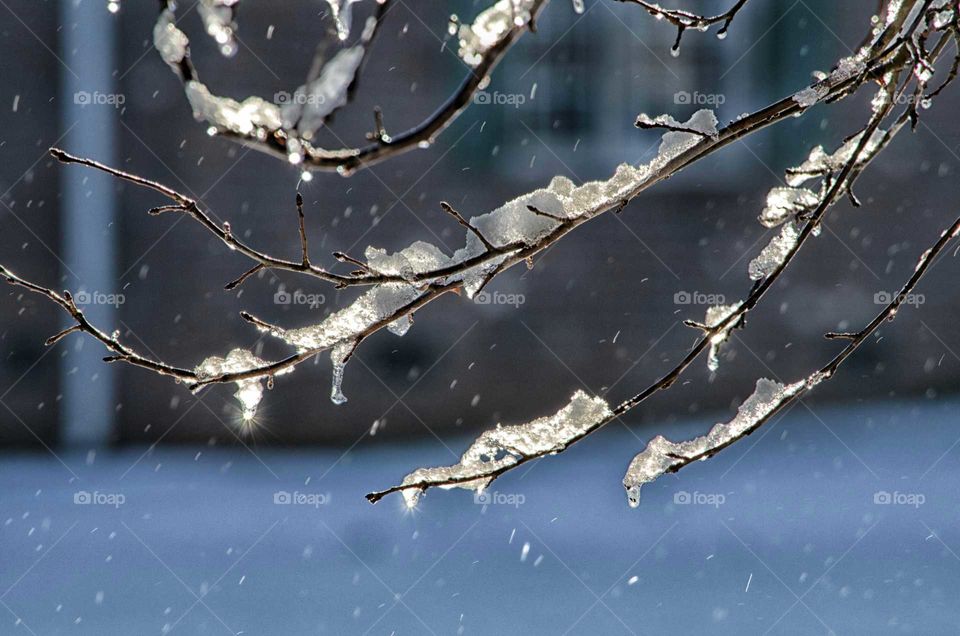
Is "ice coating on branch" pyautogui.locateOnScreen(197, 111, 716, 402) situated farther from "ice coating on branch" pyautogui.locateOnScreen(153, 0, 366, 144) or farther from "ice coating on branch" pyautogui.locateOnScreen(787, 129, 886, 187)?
"ice coating on branch" pyautogui.locateOnScreen(153, 0, 366, 144)

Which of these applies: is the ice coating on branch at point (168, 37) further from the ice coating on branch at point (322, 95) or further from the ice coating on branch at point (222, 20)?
the ice coating on branch at point (322, 95)

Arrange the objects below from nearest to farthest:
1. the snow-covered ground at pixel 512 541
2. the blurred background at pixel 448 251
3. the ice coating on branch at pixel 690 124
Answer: the ice coating on branch at pixel 690 124
the snow-covered ground at pixel 512 541
the blurred background at pixel 448 251

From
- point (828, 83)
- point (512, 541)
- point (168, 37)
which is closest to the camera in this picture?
point (168, 37)

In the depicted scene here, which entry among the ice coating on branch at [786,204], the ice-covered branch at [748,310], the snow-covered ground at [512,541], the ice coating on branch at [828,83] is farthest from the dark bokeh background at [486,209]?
the ice coating on branch at [828,83]

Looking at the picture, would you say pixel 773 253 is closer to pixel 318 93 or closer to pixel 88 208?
pixel 318 93

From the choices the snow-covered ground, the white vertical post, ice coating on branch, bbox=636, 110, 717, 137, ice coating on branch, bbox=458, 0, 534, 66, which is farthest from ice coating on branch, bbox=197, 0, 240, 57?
the white vertical post

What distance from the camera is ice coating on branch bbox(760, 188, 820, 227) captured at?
90.4 inches

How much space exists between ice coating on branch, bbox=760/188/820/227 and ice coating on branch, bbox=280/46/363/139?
4.25 ft

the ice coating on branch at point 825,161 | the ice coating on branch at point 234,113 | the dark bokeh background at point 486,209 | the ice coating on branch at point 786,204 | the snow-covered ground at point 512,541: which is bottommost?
the snow-covered ground at point 512,541

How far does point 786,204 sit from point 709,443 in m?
0.71

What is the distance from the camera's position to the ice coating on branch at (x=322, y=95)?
142 centimetres

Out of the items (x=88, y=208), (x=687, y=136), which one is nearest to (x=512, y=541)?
(x=687, y=136)

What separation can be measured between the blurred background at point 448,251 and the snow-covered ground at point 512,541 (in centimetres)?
5

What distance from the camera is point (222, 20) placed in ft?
4.66
